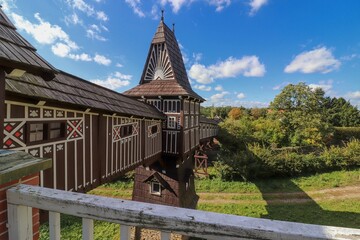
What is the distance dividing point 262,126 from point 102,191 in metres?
19.0

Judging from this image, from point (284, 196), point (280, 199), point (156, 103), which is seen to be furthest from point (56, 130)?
point (284, 196)

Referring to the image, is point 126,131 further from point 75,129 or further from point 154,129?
point 154,129

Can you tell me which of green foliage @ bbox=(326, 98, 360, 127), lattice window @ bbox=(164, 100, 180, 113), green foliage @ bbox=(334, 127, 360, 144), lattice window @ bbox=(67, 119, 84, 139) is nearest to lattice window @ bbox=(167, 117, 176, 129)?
lattice window @ bbox=(164, 100, 180, 113)

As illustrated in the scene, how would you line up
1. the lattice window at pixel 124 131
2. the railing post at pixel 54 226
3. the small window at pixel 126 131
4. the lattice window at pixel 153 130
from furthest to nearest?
the lattice window at pixel 153 130, the small window at pixel 126 131, the lattice window at pixel 124 131, the railing post at pixel 54 226

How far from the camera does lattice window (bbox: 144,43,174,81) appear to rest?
12422 mm

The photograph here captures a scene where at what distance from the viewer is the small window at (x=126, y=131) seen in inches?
279

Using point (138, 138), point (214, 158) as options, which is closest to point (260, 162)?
point (214, 158)

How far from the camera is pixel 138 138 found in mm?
8289

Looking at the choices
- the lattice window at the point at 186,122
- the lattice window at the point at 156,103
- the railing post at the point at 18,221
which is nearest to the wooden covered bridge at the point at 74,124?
the lattice window at the point at 156,103

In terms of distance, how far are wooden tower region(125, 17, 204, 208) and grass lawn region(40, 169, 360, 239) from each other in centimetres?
280

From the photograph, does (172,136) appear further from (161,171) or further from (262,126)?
(262,126)

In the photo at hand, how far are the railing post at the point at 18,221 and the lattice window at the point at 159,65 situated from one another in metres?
11.4

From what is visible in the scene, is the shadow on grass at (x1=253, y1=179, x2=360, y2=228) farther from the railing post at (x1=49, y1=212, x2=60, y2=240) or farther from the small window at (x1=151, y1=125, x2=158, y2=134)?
the railing post at (x1=49, y1=212, x2=60, y2=240)

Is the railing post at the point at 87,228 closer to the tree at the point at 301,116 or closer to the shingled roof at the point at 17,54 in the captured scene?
the shingled roof at the point at 17,54
